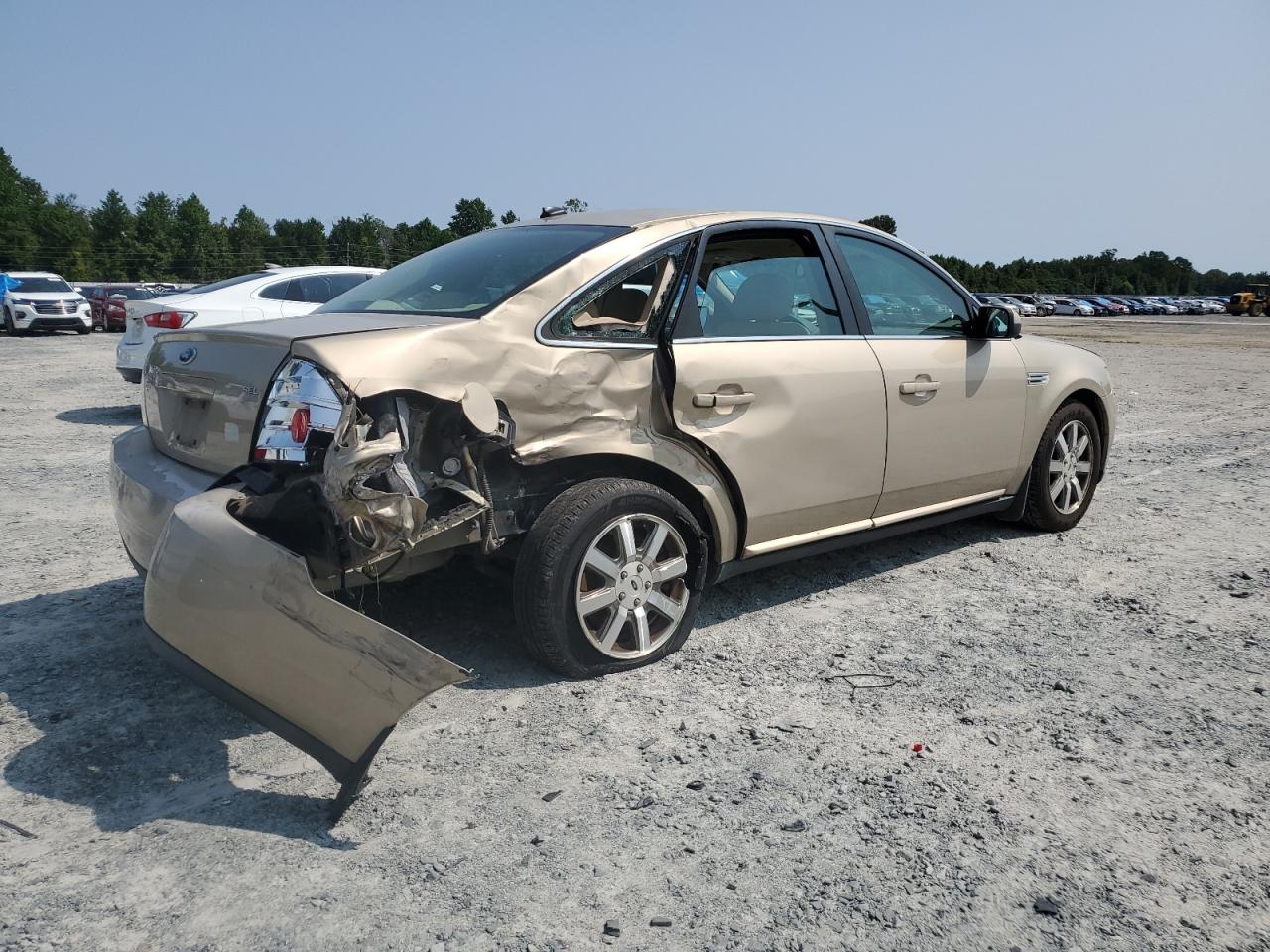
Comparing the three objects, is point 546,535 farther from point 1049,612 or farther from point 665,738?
point 1049,612

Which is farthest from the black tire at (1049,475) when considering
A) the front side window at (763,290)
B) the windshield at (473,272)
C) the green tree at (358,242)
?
the green tree at (358,242)

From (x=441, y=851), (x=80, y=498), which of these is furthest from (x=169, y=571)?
(x=80, y=498)

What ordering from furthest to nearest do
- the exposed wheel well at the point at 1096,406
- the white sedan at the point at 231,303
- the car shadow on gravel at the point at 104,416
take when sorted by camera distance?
the car shadow on gravel at the point at 104,416
the white sedan at the point at 231,303
the exposed wheel well at the point at 1096,406

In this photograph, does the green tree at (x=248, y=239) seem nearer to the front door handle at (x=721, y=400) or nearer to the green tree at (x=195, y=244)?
the green tree at (x=195, y=244)

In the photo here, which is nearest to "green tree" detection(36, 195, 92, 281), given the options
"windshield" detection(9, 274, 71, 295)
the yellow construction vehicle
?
"windshield" detection(9, 274, 71, 295)

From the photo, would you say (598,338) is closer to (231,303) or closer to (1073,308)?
(231,303)

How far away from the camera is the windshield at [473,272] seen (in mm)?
3709

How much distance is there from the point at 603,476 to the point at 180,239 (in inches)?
3615

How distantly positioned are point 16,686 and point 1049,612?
413cm

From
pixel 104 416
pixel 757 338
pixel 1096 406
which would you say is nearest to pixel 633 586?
pixel 757 338

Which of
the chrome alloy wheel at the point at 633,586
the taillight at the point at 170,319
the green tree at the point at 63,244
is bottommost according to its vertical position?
the chrome alloy wheel at the point at 633,586

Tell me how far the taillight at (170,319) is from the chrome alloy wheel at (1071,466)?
25.4ft

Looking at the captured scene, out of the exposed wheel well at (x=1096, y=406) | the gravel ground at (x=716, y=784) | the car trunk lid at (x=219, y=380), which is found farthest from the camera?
the exposed wheel well at (x=1096, y=406)

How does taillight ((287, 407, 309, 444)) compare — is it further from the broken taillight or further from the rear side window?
the rear side window
